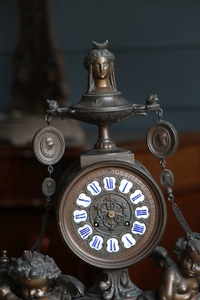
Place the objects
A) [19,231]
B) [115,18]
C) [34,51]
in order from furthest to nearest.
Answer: [115,18] → [34,51] → [19,231]

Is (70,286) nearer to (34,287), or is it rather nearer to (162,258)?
(34,287)

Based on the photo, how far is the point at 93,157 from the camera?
1274mm

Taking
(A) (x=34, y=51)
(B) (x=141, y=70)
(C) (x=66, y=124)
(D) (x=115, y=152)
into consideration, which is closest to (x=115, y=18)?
(B) (x=141, y=70)

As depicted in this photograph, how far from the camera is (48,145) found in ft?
4.24

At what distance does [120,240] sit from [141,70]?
2.29m

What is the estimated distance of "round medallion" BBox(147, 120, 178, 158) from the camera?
4.22ft

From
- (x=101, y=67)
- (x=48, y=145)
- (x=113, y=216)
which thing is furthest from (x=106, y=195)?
(x=101, y=67)

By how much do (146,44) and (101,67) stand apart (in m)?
2.22

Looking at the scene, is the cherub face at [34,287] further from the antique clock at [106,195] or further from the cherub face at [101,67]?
the cherub face at [101,67]

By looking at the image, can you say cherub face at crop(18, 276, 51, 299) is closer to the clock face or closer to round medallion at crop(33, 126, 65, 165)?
the clock face

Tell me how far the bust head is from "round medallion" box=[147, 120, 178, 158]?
0.40ft

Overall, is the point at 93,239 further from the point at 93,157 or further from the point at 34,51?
the point at 34,51

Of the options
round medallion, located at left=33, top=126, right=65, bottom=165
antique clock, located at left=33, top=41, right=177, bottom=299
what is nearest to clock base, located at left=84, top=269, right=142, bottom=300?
antique clock, located at left=33, top=41, right=177, bottom=299

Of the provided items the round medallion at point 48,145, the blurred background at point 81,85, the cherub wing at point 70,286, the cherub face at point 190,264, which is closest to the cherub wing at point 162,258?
the cherub face at point 190,264
